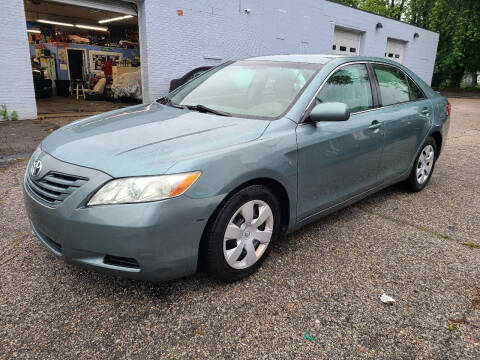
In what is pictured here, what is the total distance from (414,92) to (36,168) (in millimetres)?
3871

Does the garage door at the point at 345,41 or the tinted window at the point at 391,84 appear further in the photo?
the garage door at the point at 345,41

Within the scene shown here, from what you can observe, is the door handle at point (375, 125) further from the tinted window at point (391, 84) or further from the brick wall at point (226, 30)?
the brick wall at point (226, 30)

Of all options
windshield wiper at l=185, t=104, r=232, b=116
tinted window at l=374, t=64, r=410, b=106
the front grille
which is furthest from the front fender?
→ tinted window at l=374, t=64, r=410, b=106

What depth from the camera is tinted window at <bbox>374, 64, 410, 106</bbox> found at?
148 inches

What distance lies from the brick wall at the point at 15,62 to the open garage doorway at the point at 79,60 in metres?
4.29

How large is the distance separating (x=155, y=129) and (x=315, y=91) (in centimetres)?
127

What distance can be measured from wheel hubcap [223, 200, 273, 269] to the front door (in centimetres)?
37

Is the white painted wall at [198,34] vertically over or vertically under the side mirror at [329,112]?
over

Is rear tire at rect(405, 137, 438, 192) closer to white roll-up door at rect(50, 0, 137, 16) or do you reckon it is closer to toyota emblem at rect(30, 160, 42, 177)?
toyota emblem at rect(30, 160, 42, 177)

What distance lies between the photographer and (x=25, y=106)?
30.1 ft

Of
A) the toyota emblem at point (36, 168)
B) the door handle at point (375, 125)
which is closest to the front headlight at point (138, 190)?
→ the toyota emblem at point (36, 168)

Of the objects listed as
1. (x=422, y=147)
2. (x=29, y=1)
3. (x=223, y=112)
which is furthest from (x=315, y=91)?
(x=29, y=1)

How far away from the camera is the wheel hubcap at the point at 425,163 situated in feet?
14.5

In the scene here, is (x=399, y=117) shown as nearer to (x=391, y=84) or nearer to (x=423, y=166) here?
(x=391, y=84)
